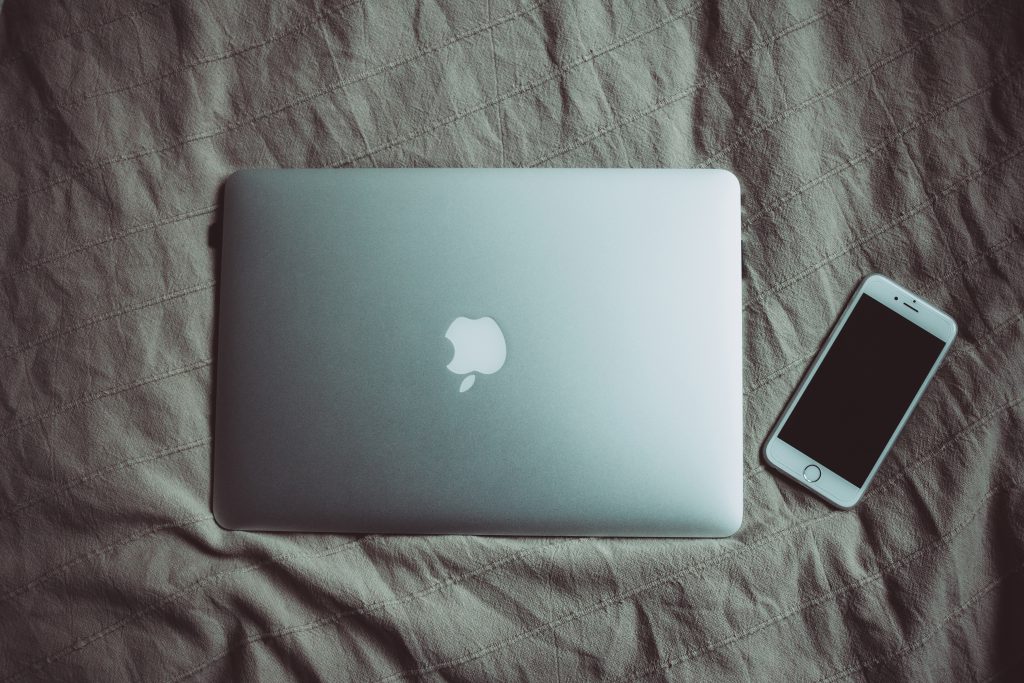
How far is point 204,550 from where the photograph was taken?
80 cm

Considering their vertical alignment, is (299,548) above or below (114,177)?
below

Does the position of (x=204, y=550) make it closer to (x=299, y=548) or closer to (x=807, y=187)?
(x=299, y=548)

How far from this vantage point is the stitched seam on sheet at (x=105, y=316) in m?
0.83

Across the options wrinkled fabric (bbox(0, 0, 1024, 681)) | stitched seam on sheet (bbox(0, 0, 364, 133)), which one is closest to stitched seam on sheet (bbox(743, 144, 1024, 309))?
wrinkled fabric (bbox(0, 0, 1024, 681))

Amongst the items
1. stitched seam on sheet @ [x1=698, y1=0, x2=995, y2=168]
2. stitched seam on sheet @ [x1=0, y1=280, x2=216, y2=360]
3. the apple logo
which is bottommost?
stitched seam on sheet @ [x1=0, y1=280, x2=216, y2=360]

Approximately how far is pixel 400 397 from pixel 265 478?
172mm

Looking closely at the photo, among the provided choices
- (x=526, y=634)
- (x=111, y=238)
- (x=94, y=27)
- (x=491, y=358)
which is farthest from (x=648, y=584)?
(x=94, y=27)

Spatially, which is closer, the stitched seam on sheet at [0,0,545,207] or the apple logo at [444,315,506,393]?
the apple logo at [444,315,506,393]

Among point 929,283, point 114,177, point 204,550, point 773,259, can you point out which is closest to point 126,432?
point 204,550

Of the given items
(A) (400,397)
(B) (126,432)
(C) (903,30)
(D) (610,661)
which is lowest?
(D) (610,661)

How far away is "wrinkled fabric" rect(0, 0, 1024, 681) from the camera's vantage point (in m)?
0.79

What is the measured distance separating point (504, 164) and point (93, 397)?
540 millimetres

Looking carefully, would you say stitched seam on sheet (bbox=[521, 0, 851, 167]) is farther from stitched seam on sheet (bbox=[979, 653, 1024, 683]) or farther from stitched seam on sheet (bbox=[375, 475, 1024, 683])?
stitched seam on sheet (bbox=[979, 653, 1024, 683])

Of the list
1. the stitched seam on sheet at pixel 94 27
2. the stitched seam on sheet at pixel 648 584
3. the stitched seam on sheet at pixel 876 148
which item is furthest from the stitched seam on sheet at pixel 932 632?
the stitched seam on sheet at pixel 94 27
